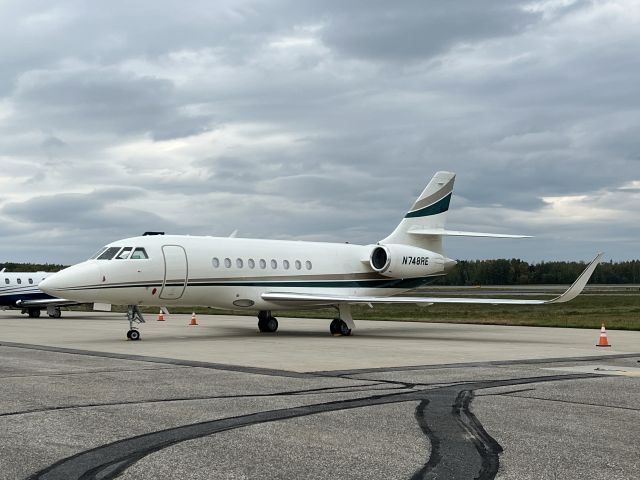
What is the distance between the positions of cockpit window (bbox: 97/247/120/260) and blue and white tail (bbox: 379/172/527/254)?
10939 millimetres

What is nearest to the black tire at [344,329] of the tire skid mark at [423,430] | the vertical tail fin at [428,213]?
the vertical tail fin at [428,213]

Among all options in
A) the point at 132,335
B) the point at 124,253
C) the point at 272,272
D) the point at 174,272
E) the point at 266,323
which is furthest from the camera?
the point at 266,323

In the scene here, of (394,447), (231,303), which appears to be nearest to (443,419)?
(394,447)

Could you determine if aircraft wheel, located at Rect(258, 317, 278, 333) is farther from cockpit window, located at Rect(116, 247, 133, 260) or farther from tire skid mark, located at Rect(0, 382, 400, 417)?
tire skid mark, located at Rect(0, 382, 400, 417)

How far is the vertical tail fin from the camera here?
96.2ft

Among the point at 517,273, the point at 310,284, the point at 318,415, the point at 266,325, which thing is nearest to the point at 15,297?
the point at 266,325

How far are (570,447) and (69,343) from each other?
15.8 meters

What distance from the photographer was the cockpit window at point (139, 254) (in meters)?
21.5

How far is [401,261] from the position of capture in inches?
1094

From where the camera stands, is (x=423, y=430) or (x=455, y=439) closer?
(x=455, y=439)

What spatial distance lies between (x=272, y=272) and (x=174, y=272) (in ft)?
12.2

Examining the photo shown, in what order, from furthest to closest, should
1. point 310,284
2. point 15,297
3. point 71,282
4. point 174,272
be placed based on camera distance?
point 15,297, point 310,284, point 174,272, point 71,282

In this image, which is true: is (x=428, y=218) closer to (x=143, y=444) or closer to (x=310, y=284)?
(x=310, y=284)

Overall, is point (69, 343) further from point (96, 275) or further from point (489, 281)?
point (489, 281)
